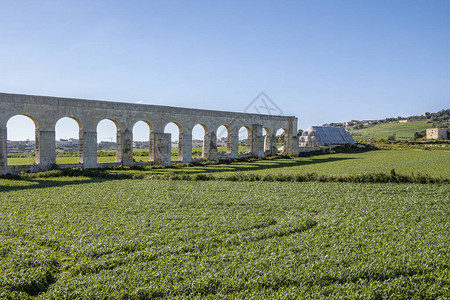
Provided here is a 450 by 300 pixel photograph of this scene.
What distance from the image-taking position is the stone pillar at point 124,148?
78.6ft

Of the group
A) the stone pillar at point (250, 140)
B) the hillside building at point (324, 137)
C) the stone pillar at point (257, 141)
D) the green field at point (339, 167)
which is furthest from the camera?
the hillside building at point (324, 137)

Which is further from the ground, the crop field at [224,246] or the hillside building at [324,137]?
the hillside building at [324,137]

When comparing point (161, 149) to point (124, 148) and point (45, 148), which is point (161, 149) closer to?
point (124, 148)

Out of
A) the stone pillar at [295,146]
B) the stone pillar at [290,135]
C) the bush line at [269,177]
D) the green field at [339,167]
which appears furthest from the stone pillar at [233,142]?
the bush line at [269,177]

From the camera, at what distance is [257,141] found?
32.4m

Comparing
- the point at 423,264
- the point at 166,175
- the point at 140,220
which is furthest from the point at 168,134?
the point at 423,264

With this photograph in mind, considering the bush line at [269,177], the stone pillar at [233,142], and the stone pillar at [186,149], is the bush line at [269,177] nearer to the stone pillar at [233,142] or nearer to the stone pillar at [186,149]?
the stone pillar at [186,149]

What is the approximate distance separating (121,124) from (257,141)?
1328 cm

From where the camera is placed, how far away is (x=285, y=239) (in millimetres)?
7832

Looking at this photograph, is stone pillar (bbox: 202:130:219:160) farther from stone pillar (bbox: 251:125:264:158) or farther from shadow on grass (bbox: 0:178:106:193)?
shadow on grass (bbox: 0:178:106:193)

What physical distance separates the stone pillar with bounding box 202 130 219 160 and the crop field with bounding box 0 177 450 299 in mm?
15567

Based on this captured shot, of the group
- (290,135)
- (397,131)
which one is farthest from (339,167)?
(397,131)

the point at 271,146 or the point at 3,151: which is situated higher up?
the point at 271,146

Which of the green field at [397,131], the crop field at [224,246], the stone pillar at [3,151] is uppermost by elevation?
the green field at [397,131]
